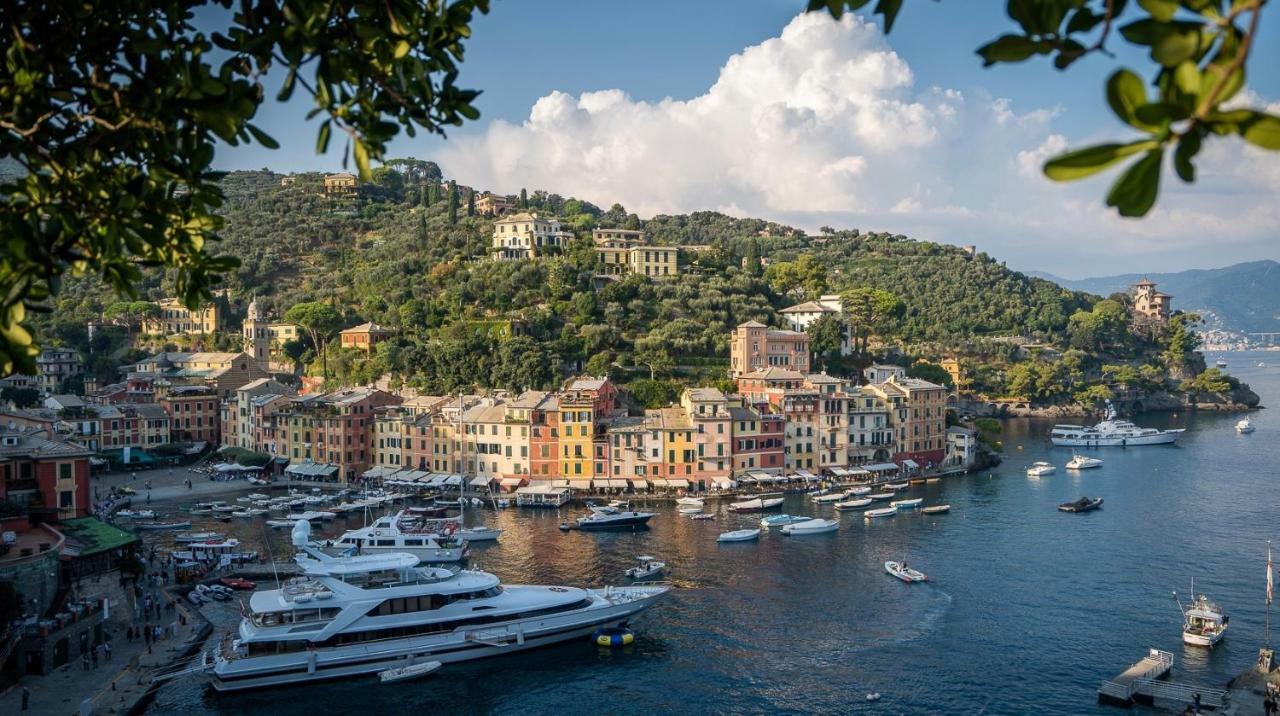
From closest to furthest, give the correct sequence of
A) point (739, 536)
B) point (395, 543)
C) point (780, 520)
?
point (395, 543), point (739, 536), point (780, 520)

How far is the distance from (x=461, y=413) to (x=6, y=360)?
4126 cm

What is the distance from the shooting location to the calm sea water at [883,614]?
19.1m

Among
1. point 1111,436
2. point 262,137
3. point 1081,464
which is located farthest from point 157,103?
point 1111,436

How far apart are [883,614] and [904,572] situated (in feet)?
11.6

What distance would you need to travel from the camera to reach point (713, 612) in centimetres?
2422

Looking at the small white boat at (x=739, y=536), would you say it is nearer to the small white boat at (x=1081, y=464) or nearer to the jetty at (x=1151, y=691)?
the jetty at (x=1151, y=691)

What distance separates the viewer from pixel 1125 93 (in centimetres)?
208

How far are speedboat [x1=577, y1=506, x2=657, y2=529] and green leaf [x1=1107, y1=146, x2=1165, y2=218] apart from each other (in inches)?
1316

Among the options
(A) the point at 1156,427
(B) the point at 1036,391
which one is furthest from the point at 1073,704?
(B) the point at 1036,391

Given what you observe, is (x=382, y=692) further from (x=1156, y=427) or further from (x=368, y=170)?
(x=1156, y=427)

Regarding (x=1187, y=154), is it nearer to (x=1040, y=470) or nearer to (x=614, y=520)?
(x=614, y=520)

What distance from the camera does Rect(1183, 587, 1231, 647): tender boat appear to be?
21.5 meters

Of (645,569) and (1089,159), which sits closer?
(1089,159)

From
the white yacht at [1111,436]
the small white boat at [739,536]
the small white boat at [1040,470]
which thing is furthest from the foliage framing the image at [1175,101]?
the white yacht at [1111,436]
